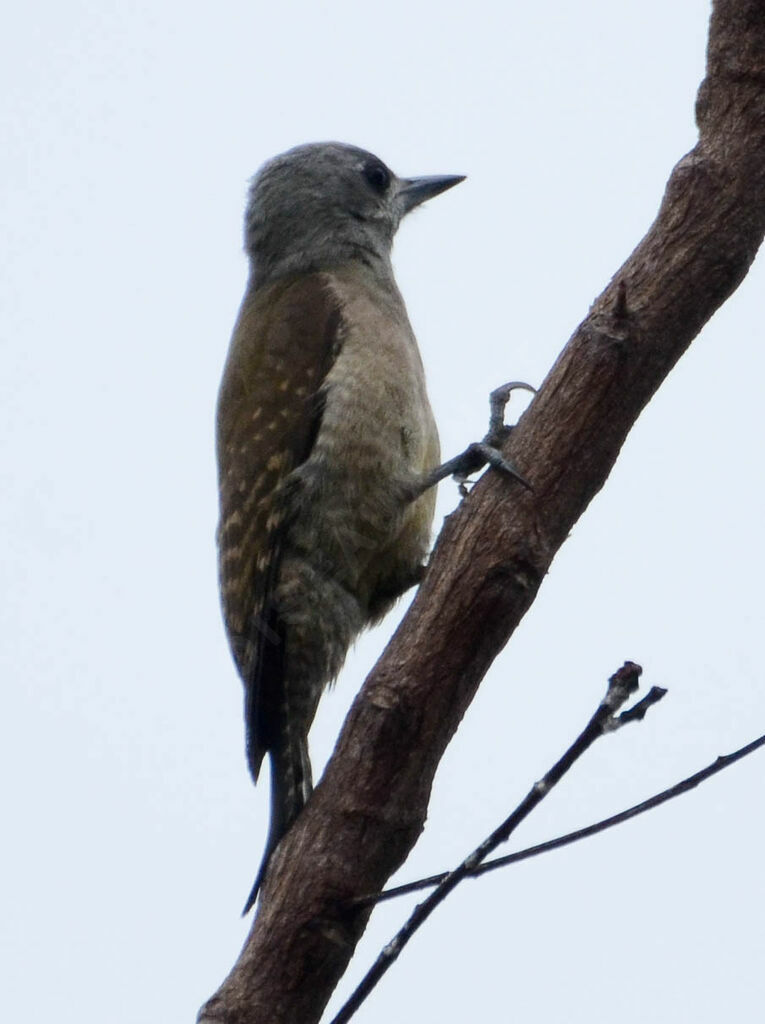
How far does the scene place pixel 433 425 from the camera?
5395mm

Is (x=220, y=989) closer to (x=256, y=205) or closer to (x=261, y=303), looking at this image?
(x=261, y=303)

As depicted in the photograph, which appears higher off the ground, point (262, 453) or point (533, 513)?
point (262, 453)

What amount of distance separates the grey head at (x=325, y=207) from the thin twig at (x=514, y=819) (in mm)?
4062

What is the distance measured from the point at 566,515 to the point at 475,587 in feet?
0.93

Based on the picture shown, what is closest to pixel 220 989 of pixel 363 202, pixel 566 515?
pixel 566 515

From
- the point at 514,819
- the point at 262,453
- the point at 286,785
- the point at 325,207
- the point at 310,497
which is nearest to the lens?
the point at 514,819

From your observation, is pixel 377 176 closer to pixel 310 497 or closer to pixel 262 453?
pixel 262 453

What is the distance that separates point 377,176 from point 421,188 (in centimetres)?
24

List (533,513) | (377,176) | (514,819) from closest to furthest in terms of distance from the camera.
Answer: (514,819) < (533,513) < (377,176)

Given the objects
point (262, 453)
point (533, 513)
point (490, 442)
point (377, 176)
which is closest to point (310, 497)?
point (262, 453)

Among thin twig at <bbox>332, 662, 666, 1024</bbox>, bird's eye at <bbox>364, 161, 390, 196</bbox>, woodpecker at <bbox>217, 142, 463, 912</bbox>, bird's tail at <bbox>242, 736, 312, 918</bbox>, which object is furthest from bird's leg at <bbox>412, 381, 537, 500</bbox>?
bird's eye at <bbox>364, 161, 390, 196</bbox>

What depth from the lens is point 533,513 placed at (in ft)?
11.2

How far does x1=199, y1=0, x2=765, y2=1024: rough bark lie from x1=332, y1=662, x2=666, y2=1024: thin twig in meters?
0.68

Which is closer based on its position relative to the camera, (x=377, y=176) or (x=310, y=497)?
(x=310, y=497)
